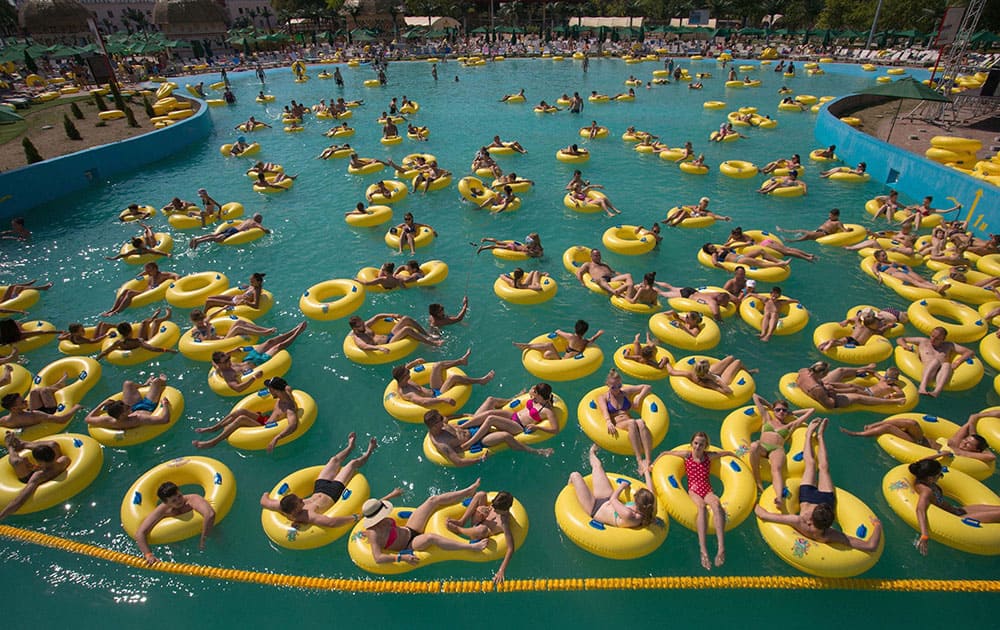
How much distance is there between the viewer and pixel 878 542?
517 centimetres

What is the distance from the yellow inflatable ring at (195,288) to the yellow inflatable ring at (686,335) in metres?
8.88

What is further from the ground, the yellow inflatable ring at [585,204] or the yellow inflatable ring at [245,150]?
the yellow inflatable ring at [245,150]

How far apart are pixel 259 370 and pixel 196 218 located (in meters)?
8.38

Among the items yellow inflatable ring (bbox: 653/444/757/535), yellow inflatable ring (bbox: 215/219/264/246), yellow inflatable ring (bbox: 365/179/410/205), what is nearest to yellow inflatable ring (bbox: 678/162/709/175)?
yellow inflatable ring (bbox: 365/179/410/205)

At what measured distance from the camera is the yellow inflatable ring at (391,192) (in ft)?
49.0

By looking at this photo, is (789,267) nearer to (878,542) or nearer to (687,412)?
(687,412)

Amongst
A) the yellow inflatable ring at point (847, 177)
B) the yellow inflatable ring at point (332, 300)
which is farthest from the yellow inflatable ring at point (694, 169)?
the yellow inflatable ring at point (332, 300)

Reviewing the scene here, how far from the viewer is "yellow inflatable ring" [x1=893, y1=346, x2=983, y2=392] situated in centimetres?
759

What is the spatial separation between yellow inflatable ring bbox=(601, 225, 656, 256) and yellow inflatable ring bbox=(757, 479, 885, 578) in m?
7.09

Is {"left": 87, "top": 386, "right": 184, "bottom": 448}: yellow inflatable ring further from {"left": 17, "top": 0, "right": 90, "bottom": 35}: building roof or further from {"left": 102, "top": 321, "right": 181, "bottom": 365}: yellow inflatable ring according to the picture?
{"left": 17, "top": 0, "right": 90, "bottom": 35}: building roof

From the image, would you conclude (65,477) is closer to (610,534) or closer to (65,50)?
(610,534)

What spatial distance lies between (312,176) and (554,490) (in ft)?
51.0

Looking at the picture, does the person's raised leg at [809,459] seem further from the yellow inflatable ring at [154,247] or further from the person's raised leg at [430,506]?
the yellow inflatable ring at [154,247]

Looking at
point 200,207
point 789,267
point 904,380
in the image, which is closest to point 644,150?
point 789,267
